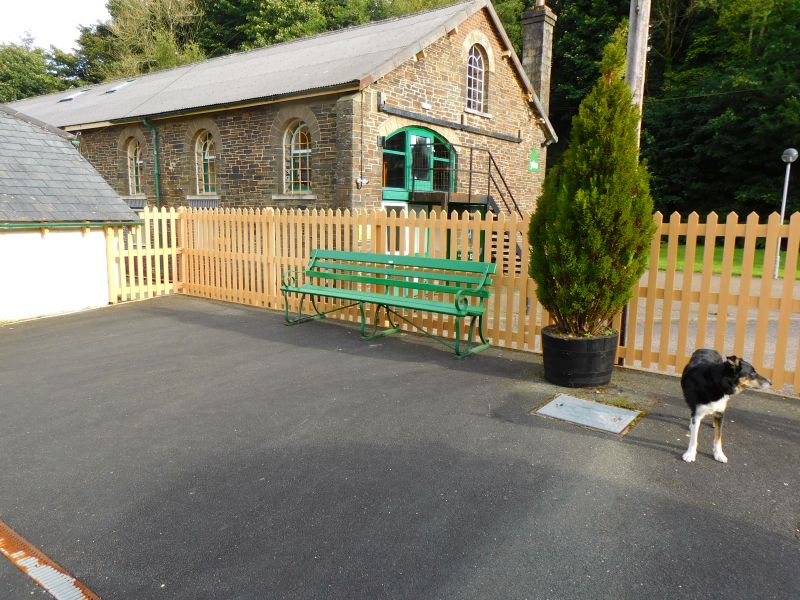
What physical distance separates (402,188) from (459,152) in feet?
8.31

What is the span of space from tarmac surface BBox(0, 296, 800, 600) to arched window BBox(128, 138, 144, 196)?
1516 cm

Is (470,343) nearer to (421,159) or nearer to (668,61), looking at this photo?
(421,159)

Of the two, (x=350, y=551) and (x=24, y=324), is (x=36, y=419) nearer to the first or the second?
(x=350, y=551)

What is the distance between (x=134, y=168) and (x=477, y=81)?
12.0m

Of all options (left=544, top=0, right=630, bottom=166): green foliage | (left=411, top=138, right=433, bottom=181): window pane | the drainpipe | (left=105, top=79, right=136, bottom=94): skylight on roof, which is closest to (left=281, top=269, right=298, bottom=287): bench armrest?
(left=411, top=138, right=433, bottom=181): window pane

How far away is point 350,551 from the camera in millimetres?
3025

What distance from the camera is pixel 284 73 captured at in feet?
53.4

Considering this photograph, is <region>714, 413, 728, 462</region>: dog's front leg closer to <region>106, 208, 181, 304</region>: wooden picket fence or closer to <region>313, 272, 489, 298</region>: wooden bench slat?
<region>313, 272, 489, 298</region>: wooden bench slat

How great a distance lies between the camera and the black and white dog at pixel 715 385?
149 inches

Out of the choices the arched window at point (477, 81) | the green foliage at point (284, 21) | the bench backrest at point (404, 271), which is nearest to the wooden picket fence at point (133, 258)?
the bench backrest at point (404, 271)

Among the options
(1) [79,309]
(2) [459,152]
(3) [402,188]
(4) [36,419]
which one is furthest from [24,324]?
(2) [459,152]

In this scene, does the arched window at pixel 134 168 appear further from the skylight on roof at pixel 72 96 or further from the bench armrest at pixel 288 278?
the bench armrest at pixel 288 278

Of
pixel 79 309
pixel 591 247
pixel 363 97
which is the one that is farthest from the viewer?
pixel 363 97

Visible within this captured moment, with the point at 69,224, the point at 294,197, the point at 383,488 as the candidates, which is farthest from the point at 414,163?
the point at 383,488
